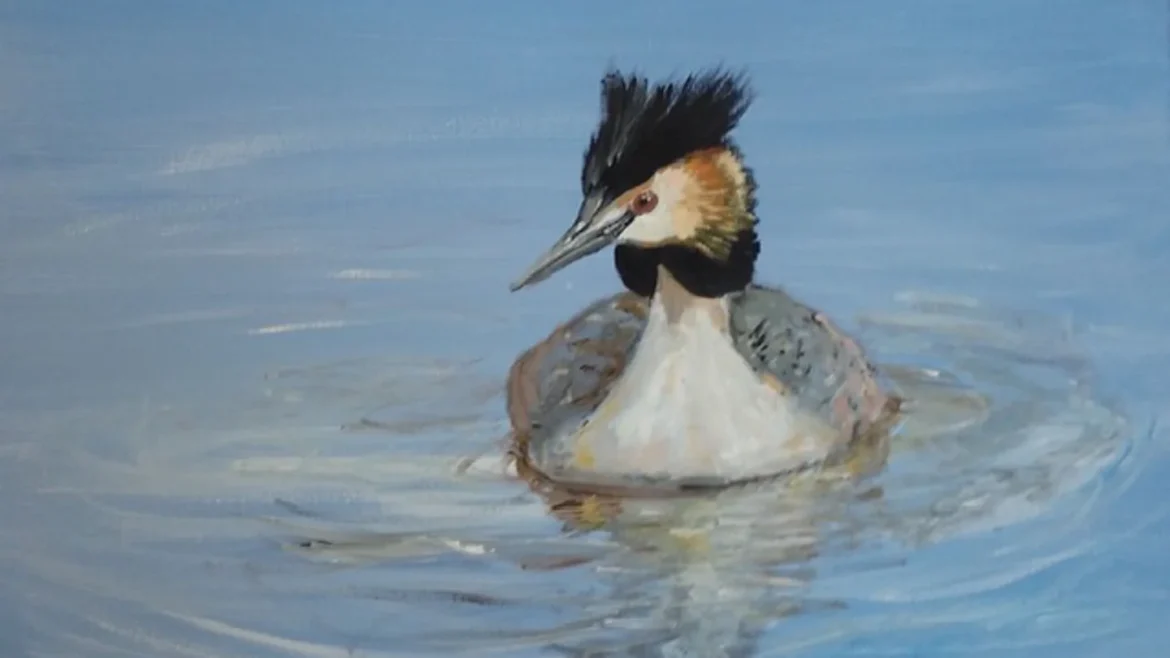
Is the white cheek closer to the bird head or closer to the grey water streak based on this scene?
the bird head

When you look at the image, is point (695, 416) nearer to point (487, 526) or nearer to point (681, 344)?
point (681, 344)

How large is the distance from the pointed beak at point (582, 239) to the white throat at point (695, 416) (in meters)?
0.07

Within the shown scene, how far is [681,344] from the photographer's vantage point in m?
1.03

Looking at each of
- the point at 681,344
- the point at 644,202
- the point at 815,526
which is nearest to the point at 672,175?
the point at 644,202

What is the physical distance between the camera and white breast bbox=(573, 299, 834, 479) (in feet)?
3.34

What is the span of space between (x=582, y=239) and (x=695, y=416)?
178 millimetres

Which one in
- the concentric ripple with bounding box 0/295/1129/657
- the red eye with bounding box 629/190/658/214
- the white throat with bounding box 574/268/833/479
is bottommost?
the concentric ripple with bounding box 0/295/1129/657

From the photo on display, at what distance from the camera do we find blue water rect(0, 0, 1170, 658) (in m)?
1.02

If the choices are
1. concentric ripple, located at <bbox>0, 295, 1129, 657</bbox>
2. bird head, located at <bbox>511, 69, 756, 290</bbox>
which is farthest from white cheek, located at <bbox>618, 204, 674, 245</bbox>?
concentric ripple, located at <bbox>0, 295, 1129, 657</bbox>

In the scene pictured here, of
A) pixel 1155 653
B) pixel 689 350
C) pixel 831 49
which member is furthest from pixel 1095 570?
pixel 831 49

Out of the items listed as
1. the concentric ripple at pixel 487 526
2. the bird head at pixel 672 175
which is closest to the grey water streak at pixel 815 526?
the concentric ripple at pixel 487 526

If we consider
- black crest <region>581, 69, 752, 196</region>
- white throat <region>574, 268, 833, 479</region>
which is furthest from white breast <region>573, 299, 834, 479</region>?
black crest <region>581, 69, 752, 196</region>

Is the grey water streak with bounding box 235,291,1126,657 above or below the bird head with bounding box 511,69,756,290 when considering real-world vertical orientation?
below

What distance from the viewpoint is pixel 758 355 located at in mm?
1035
